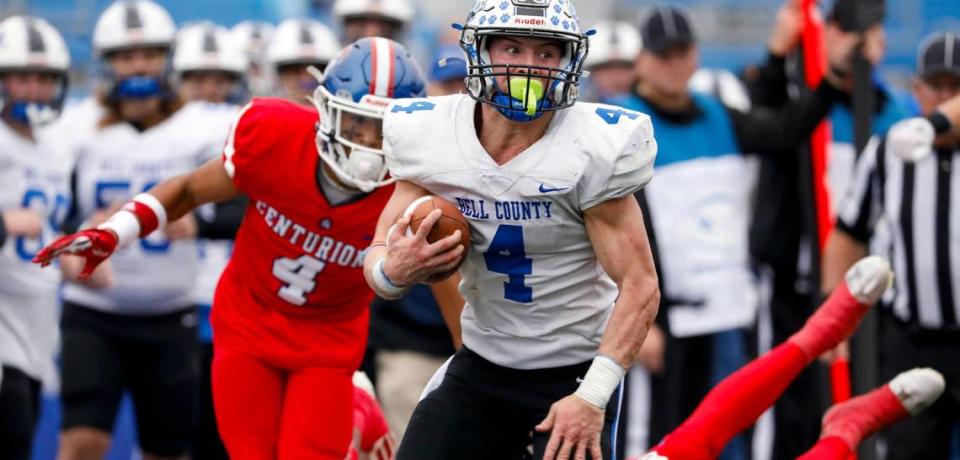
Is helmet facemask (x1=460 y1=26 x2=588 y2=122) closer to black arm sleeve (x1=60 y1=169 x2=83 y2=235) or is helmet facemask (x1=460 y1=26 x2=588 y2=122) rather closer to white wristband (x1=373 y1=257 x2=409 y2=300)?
white wristband (x1=373 y1=257 x2=409 y2=300)

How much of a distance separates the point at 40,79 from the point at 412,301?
5.49ft

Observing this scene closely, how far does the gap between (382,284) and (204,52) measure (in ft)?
16.3

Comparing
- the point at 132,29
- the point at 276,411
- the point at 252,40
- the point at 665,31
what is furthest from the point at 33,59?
the point at 252,40

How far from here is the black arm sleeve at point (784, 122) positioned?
6523 mm

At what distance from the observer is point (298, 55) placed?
24.5ft

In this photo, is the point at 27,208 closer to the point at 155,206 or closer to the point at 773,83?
the point at 155,206

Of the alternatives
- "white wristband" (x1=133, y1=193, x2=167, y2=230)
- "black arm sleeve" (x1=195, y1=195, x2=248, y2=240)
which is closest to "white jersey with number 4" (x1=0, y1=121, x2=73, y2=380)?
"black arm sleeve" (x1=195, y1=195, x2=248, y2=240)

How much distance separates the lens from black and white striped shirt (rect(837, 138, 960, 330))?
5855 millimetres

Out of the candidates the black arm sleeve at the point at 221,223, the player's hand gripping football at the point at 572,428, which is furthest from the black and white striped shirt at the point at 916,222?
the player's hand gripping football at the point at 572,428

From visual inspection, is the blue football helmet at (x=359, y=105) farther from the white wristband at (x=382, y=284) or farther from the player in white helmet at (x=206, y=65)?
the player in white helmet at (x=206, y=65)

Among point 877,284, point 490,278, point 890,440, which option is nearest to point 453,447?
point 490,278

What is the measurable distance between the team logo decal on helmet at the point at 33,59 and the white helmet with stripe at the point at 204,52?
1.85 m

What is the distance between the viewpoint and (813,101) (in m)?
6.53

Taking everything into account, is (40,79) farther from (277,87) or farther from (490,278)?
(490,278)
